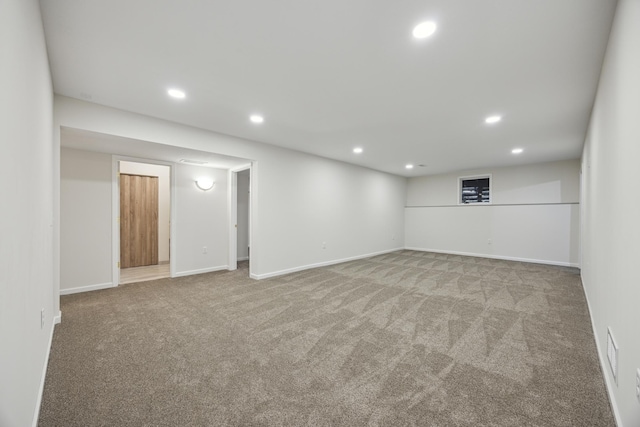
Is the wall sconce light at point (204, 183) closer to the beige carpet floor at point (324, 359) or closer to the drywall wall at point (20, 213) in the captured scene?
the beige carpet floor at point (324, 359)

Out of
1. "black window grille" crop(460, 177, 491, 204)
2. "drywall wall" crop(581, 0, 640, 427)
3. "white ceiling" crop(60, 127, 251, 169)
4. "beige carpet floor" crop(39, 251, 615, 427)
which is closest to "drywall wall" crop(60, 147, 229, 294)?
"white ceiling" crop(60, 127, 251, 169)

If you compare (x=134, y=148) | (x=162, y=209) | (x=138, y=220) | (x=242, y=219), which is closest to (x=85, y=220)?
(x=134, y=148)

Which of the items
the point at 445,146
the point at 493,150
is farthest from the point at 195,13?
the point at 493,150

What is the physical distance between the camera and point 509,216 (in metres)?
6.68

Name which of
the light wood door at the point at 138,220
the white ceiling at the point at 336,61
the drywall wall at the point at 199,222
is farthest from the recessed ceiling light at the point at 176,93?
the light wood door at the point at 138,220

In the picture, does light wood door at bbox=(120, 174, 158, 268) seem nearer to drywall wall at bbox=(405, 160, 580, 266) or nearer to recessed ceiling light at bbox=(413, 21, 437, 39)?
recessed ceiling light at bbox=(413, 21, 437, 39)

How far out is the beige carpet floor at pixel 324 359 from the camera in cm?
155

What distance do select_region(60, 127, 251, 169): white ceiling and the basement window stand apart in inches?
246

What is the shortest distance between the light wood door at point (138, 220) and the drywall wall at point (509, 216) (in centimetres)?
740

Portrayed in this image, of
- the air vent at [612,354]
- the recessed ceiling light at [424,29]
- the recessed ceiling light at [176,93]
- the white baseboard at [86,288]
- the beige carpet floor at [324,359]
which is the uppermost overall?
the recessed ceiling light at [424,29]

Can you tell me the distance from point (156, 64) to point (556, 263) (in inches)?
324

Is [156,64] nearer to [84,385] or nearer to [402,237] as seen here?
[84,385]

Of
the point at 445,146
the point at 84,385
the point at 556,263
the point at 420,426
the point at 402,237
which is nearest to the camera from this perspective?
the point at 420,426

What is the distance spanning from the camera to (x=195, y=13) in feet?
5.47
